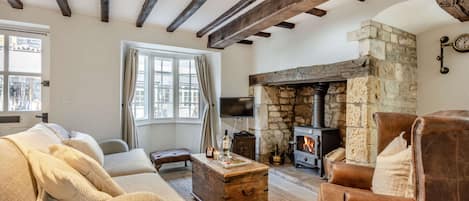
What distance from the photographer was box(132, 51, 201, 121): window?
14.9ft

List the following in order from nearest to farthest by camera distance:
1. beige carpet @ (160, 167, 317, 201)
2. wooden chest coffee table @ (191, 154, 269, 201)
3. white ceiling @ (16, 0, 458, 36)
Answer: wooden chest coffee table @ (191, 154, 269, 201)
white ceiling @ (16, 0, 458, 36)
beige carpet @ (160, 167, 317, 201)

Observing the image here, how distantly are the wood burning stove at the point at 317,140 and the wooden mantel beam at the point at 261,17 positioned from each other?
1559mm

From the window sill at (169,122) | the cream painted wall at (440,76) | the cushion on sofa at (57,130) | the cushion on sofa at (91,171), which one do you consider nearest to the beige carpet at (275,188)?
the window sill at (169,122)

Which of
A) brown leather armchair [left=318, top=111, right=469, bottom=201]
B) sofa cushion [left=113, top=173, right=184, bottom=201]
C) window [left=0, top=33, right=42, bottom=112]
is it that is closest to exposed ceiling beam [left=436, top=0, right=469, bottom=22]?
brown leather armchair [left=318, top=111, right=469, bottom=201]

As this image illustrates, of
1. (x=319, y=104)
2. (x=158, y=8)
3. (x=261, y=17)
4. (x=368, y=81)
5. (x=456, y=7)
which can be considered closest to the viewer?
(x=456, y=7)

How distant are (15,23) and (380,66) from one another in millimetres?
4536

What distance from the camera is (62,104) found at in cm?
343

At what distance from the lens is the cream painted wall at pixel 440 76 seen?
9.39ft

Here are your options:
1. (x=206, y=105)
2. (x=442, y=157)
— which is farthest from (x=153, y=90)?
(x=442, y=157)

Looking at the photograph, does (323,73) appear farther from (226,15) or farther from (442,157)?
(442,157)

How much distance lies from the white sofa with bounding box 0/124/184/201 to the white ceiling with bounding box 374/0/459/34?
2.88 meters

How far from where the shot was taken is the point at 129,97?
403 centimetres

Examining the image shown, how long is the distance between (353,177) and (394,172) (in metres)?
0.37

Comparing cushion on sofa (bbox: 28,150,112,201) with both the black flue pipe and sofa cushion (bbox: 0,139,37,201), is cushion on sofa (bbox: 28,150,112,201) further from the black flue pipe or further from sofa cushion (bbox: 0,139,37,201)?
the black flue pipe
